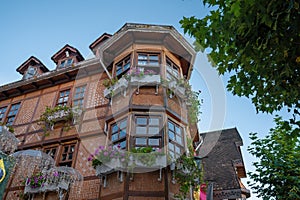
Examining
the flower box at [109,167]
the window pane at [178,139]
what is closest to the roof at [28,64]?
the flower box at [109,167]

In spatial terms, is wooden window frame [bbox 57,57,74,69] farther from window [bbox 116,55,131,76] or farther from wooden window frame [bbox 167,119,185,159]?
wooden window frame [bbox 167,119,185,159]

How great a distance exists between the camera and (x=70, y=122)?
11508mm

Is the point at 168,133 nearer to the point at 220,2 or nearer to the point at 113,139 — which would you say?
the point at 113,139

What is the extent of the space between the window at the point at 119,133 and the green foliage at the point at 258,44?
506 centimetres

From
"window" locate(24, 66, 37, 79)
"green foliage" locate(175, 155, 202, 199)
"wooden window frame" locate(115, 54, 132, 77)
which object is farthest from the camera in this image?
"window" locate(24, 66, 37, 79)

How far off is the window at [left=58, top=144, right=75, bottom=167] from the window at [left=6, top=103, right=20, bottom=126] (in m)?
4.33

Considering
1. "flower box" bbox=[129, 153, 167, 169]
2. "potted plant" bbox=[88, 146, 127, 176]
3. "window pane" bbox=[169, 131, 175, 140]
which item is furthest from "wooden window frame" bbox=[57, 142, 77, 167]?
"window pane" bbox=[169, 131, 175, 140]

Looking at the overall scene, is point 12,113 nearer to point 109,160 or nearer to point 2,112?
point 2,112

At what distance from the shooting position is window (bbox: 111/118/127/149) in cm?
891

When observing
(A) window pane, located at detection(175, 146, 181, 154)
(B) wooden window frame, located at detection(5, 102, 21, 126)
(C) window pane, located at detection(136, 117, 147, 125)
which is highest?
(B) wooden window frame, located at detection(5, 102, 21, 126)

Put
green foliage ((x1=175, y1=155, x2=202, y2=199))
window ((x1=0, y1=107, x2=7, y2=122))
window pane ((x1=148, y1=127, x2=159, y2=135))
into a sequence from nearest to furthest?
green foliage ((x1=175, y1=155, x2=202, y2=199)) → window pane ((x1=148, y1=127, x2=159, y2=135)) → window ((x1=0, y1=107, x2=7, y2=122))

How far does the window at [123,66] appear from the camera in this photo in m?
11.2

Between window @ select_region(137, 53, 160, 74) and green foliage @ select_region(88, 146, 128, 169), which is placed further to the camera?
window @ select_region(137, 53, 160, 74)

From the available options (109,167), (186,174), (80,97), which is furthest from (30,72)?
(186,174)
